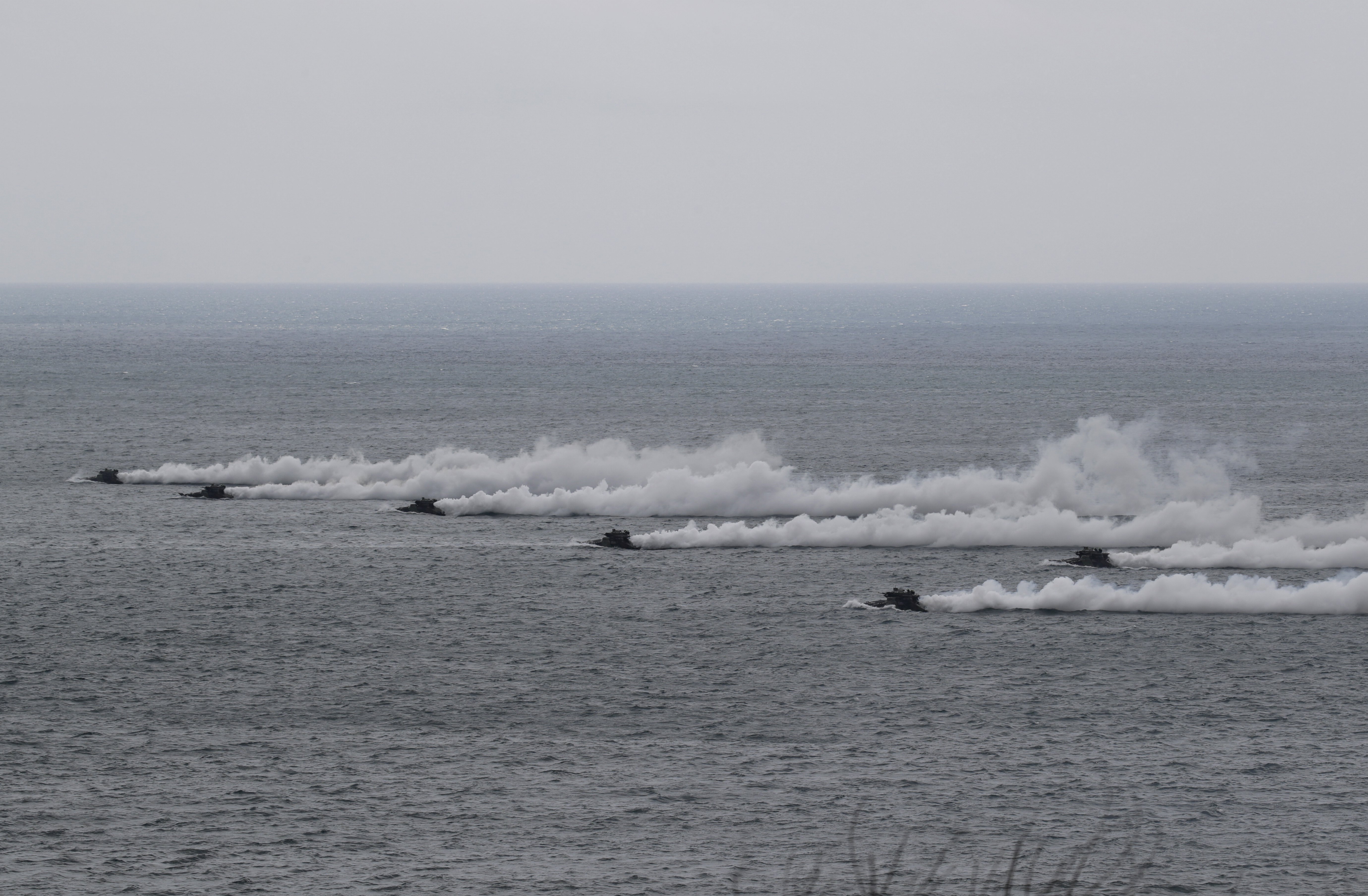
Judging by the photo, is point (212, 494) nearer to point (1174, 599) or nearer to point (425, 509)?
point (425, 509)

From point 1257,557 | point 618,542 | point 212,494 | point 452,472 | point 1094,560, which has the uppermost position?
point 452,472

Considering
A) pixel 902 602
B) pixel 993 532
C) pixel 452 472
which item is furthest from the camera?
pixel 452 472

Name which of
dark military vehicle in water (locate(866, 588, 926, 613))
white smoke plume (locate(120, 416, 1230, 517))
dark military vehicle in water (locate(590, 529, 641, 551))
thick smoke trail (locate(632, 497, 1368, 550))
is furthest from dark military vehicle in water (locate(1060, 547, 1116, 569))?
dark military vehicle in water (locate(590, 529, 641, 551))

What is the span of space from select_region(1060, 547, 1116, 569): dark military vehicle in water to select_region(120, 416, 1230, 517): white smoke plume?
1477cm

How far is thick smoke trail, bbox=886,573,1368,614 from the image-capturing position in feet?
269

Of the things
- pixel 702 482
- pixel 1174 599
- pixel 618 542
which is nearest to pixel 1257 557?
pixel 1174 599

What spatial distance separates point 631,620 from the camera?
263 ft

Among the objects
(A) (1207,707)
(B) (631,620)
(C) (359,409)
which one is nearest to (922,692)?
(A) (1207,707)

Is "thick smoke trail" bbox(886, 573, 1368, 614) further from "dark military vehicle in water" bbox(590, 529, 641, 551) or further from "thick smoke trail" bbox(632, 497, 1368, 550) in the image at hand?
"dark military vehicle in water" bbox(590, 529, 641, 551)

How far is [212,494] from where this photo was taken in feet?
394

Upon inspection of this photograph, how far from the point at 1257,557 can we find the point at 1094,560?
10302 mm

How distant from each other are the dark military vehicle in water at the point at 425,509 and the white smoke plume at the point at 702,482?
32.7 inches

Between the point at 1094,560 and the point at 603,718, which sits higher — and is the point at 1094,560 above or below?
above

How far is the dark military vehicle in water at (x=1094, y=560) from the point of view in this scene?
94.7 metres
